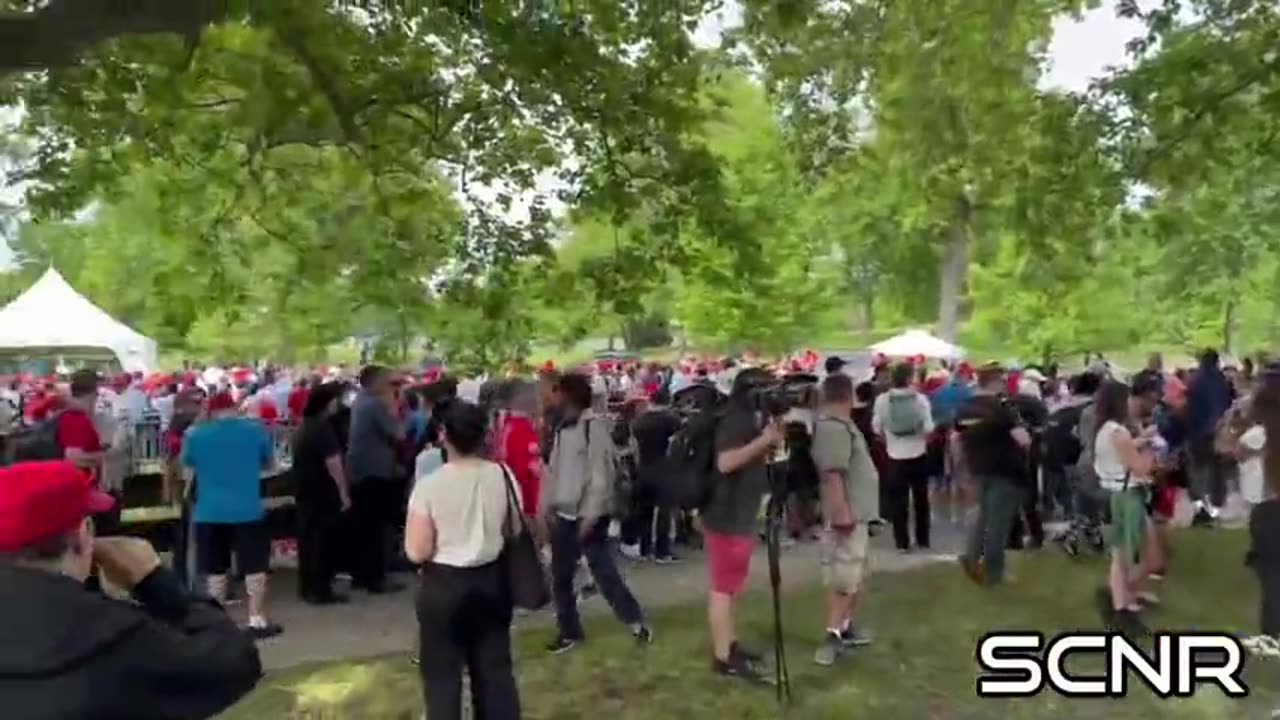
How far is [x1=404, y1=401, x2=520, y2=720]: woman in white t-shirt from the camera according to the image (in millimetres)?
5727

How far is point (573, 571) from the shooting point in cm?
880

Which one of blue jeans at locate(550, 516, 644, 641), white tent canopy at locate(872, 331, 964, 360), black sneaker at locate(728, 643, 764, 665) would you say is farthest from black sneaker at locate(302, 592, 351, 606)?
white tent canopy at locate(872, 331, 964, 360)

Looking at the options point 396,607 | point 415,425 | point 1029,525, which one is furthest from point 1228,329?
point 396,607

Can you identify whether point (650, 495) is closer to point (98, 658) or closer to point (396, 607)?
point (396, 607)

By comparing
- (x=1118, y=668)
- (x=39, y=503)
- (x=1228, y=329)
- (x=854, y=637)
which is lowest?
(x=854, y=637)

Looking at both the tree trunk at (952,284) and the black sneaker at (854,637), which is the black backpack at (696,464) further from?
the tree trunk at (952,284)

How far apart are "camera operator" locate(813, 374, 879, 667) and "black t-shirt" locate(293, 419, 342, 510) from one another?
3.84 m

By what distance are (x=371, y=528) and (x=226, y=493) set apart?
2368 mm

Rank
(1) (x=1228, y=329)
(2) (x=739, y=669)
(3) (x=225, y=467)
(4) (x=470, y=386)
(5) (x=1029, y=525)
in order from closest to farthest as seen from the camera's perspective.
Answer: (2) (x=739, y=669), (3) (x=225, y=467), (5) (x=1029, y=525), (4) (x=470, y=386), (1) (x=1228, y=329)

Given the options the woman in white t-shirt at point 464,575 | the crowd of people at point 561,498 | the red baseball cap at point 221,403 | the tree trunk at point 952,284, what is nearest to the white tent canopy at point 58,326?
the crowd of people at point 561,498

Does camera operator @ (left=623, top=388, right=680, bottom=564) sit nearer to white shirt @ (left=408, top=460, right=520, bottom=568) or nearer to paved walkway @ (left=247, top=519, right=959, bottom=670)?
paved walkway @ (left=247, top=519, right=959, bottom=670)

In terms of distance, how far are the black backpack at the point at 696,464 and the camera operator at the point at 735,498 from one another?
5cm

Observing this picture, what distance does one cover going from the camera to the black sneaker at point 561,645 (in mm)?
8688

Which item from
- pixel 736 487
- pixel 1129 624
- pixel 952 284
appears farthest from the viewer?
pixel 952 284
